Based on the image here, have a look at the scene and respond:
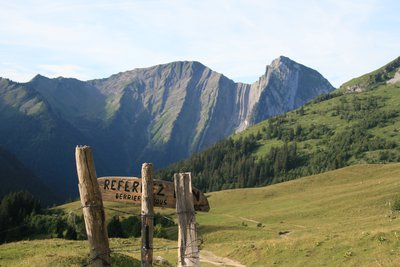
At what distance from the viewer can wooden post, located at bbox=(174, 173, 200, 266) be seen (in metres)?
11.9

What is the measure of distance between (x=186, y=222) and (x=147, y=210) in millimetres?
1369

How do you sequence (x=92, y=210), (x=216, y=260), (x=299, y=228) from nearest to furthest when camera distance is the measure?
(x=92, y=210)
(x=216, y=260)
(x=299, y=228)

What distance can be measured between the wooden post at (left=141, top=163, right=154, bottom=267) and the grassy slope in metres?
1.46

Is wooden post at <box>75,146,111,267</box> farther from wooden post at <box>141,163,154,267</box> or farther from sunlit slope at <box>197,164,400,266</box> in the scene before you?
sunlit slope at <box>197,164,400,266</box>

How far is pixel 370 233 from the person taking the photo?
111ft

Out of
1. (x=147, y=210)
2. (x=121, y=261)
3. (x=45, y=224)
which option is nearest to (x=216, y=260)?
(x=121, y=261)

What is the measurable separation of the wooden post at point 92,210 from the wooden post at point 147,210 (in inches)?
45.3

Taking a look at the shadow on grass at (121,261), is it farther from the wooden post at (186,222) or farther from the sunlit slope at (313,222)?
the wooden post at (186,222)

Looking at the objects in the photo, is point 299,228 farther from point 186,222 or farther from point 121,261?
point 186,222

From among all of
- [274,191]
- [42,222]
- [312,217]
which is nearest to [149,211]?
[312,217]

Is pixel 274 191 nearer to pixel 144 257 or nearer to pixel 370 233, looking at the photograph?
pixel 370 233

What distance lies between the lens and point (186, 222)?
1205cm

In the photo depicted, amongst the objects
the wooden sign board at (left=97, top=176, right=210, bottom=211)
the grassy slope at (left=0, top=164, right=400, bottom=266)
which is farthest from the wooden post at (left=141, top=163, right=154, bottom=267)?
the grassy slope at (left=0, top=164, right=400, bottom=266)

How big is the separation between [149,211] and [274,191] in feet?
391
